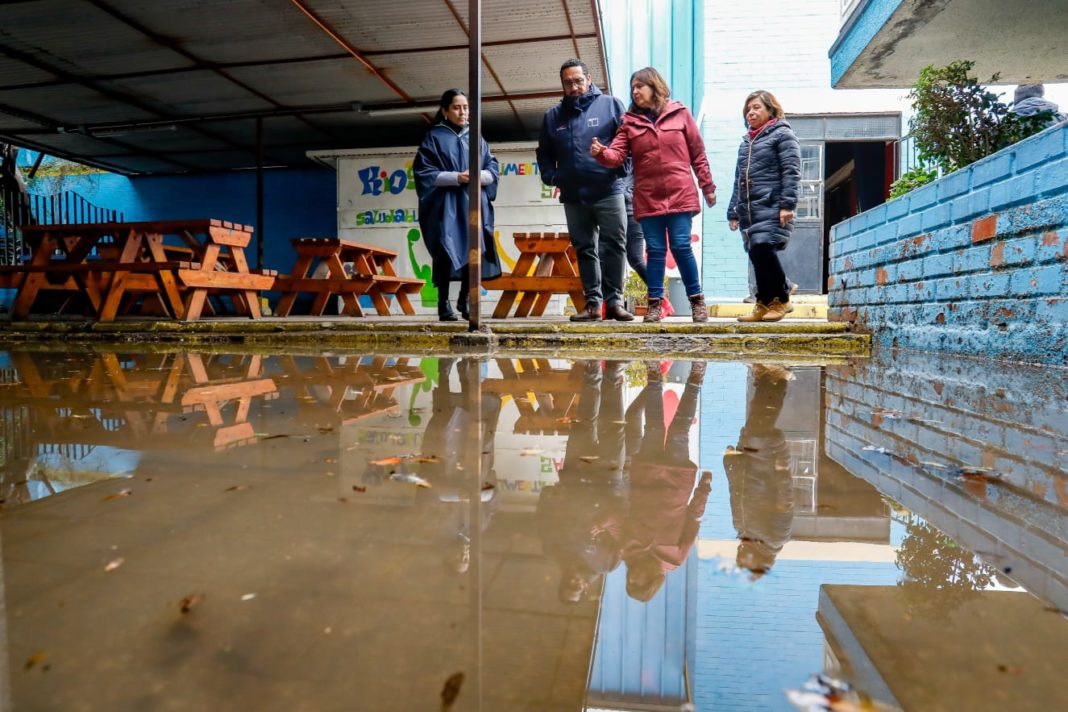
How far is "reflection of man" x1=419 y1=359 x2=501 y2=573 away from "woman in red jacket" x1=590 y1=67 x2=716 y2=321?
9.38ft

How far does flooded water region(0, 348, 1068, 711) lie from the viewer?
27.1 inches

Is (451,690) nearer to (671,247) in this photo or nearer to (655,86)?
(671,247)

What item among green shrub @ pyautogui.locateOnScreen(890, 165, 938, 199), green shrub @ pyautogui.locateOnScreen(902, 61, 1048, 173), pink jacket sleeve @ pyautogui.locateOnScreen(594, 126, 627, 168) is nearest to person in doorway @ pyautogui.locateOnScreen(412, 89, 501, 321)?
pink jacket sleeve @ pyautogui.locateOnScreen(594, 126, 627, 168)

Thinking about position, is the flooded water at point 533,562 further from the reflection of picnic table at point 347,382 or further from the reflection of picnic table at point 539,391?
the reflection of picnic table at point 347,382

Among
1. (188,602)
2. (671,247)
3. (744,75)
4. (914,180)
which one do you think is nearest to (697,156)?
(671,247)

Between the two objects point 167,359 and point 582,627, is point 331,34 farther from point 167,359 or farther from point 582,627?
point 582,627

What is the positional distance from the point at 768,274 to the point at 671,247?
811 mm

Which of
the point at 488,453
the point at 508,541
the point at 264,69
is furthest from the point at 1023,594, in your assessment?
the point at 264,69

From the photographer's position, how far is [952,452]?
5.41ft

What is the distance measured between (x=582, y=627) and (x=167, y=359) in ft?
13.0

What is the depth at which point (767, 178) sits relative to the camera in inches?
194

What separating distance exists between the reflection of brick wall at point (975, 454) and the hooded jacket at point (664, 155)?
2.25 meters

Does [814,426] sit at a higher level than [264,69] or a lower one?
lower

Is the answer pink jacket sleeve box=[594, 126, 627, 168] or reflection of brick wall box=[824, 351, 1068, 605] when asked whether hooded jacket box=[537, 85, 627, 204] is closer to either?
pink jacket sleeve box=[594, 126, 627, 168]
